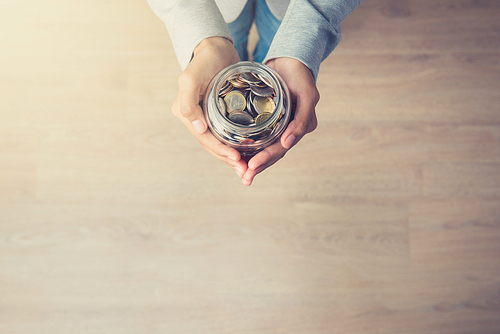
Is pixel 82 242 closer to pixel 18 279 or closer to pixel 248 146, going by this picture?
pixel 18 279

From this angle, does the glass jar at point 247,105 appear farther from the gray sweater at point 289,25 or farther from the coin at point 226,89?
the gray sweater at point 289,25

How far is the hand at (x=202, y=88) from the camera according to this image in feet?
1.47

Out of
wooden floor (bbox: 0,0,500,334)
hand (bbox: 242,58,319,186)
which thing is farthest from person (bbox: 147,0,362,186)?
wooden floor (bbox: 0,0,500,334)

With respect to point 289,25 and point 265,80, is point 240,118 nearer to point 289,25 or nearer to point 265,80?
point 265,80

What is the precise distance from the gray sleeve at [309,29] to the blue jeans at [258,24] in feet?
0.69

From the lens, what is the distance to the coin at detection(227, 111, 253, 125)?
401 mm

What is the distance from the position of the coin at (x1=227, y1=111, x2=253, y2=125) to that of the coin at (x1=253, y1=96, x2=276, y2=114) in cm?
3

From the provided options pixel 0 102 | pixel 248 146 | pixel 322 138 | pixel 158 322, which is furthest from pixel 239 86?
pixel 0 102

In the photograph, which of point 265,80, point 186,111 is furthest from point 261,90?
point 186,111

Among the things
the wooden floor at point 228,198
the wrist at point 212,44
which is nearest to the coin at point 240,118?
the wrist at point 212,44

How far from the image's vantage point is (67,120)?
0.95 m

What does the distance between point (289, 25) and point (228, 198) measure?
22.6 inches

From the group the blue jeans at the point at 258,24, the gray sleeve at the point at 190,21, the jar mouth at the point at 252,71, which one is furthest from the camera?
the blue jeans at the point at 258,24

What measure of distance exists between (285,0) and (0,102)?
0.96 metres
